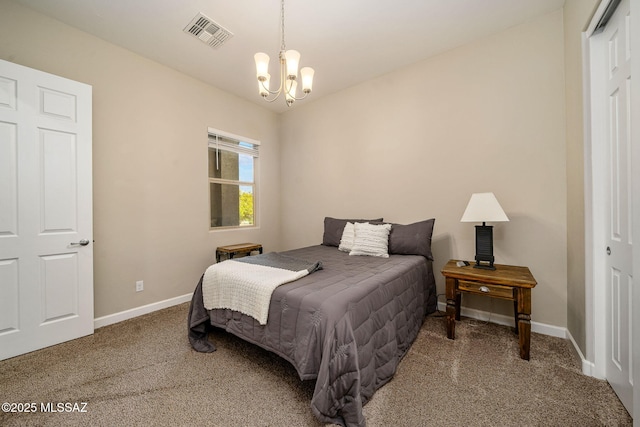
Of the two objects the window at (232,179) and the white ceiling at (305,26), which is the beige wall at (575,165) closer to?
the white ceiling at (305,26)

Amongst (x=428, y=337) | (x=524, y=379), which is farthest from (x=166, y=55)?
(x=524, y=379)

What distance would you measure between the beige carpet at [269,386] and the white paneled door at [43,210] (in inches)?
9.9

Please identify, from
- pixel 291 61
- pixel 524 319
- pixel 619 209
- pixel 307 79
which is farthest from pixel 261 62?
pixel 524 319

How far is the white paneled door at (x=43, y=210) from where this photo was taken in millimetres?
1978

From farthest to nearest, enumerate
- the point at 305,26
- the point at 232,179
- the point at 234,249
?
the point at 232,179 < the point at 234,249 < the point at 305,26

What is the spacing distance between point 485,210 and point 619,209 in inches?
30.6

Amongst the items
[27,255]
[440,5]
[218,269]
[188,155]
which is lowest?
[218,269]

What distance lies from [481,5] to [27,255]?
169 inches

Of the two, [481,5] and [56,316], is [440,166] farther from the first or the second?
[56,316]

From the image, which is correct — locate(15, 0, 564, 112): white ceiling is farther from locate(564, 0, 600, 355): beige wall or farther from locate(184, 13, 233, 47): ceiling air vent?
locate(564, 0, 600, 355): beige wall

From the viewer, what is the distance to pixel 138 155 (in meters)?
2.81

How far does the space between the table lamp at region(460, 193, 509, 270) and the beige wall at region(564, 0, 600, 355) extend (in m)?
0.48

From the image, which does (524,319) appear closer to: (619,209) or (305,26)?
(619,209)

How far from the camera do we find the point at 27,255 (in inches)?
81.0
